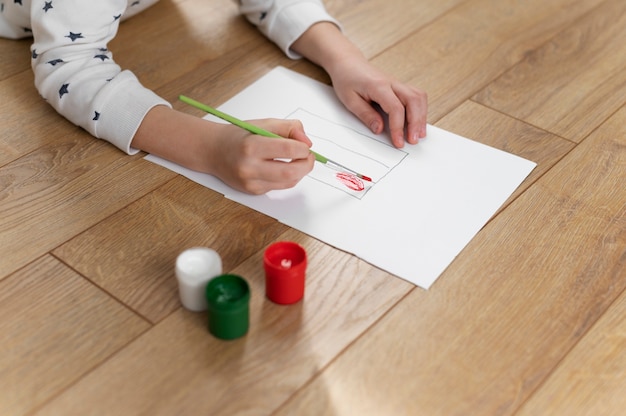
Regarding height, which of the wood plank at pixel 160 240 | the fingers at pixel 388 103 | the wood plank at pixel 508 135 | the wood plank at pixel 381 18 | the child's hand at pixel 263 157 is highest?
the child's hand at pixel 263 157

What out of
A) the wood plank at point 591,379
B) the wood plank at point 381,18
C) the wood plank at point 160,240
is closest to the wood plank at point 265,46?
the wood plank at point 381,18

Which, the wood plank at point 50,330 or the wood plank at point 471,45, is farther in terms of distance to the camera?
the wood plank at point 471,45

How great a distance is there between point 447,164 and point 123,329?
1.58 ft

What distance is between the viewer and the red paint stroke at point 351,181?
3.30ft

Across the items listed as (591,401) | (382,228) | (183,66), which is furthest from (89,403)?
(183,66)

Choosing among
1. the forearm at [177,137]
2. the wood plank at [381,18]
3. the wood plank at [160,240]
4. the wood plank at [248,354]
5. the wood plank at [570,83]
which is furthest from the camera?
the wood plank at [381,18]

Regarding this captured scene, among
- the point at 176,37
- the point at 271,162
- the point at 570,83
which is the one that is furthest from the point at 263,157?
the point at 570,83

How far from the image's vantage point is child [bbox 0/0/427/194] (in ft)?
3.10

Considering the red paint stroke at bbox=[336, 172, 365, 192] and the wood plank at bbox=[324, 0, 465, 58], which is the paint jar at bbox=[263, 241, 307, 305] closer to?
the red paint stroke at bbox=[336, 172, 365, 192]

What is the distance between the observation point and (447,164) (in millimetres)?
1054

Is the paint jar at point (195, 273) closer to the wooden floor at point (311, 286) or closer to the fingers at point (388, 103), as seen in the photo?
the wooden floor at point (311, 286)

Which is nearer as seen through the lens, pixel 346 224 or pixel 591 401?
pixel 591 401

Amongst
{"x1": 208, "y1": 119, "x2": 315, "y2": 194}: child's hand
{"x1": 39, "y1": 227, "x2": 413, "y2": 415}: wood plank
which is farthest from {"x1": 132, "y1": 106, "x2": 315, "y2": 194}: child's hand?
{"x1": 39, "y1": 227, "x2": 413, "y2": 415}: wood plank

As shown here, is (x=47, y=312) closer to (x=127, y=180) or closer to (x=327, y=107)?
(x=127, y=180)
